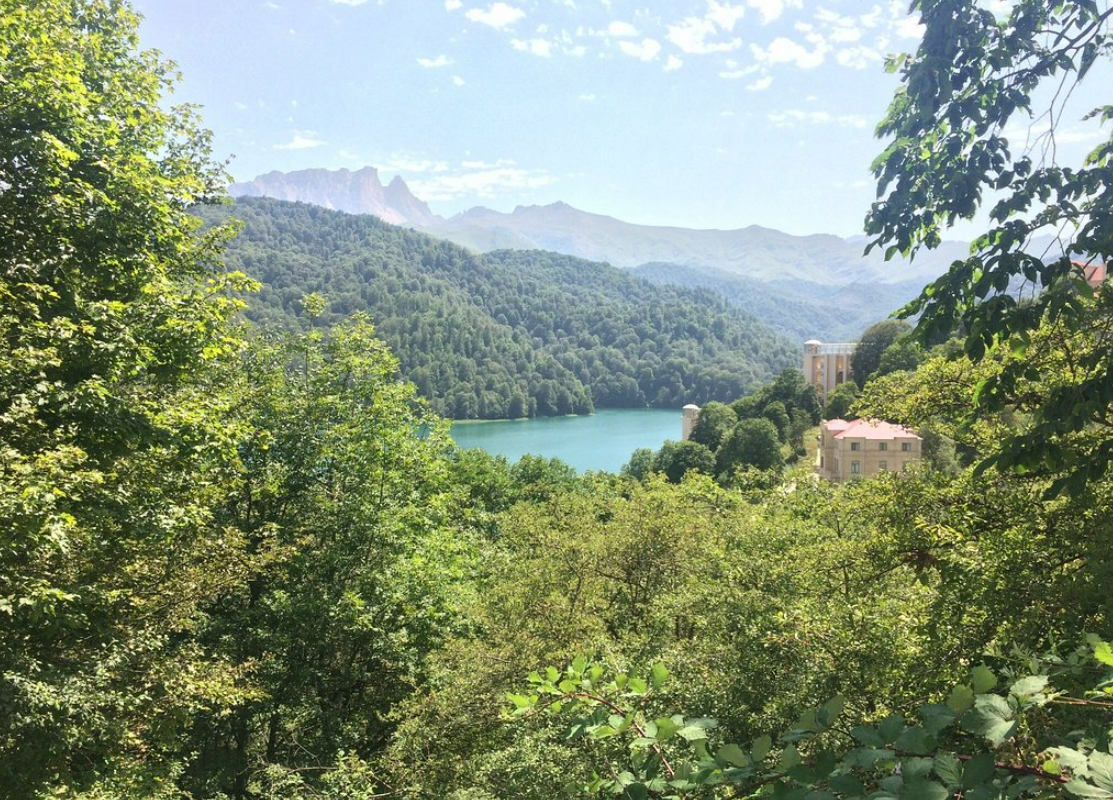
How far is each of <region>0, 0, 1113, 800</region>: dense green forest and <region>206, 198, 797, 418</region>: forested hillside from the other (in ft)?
268

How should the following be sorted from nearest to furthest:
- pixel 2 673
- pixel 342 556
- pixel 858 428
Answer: pixel 2 673 < pixel 342 556 < pixel 858 428

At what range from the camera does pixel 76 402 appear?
16.8 ft

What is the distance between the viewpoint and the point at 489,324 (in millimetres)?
132875

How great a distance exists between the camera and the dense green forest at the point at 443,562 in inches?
90.4

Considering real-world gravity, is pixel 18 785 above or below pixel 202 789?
above

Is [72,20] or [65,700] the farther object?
[72,20]

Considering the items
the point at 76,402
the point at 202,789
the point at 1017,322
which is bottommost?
the point at 202,789

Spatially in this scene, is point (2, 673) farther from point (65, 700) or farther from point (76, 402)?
point (76, 402)

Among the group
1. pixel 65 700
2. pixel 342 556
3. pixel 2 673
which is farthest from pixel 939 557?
pixel 342 556

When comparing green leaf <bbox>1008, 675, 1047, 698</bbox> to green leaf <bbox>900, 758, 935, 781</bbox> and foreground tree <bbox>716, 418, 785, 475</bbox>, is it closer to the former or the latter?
green leaf <bbox>900, 758, 935, 781</bbox>

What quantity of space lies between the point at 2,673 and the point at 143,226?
4328 mm

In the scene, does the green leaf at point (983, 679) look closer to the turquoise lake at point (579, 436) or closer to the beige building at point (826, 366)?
the turquoise lake at point (579, 436)

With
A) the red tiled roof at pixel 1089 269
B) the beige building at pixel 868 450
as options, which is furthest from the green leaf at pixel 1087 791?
the beige building at pixel 868 450

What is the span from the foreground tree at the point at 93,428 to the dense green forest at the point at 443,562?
38 millimetres
